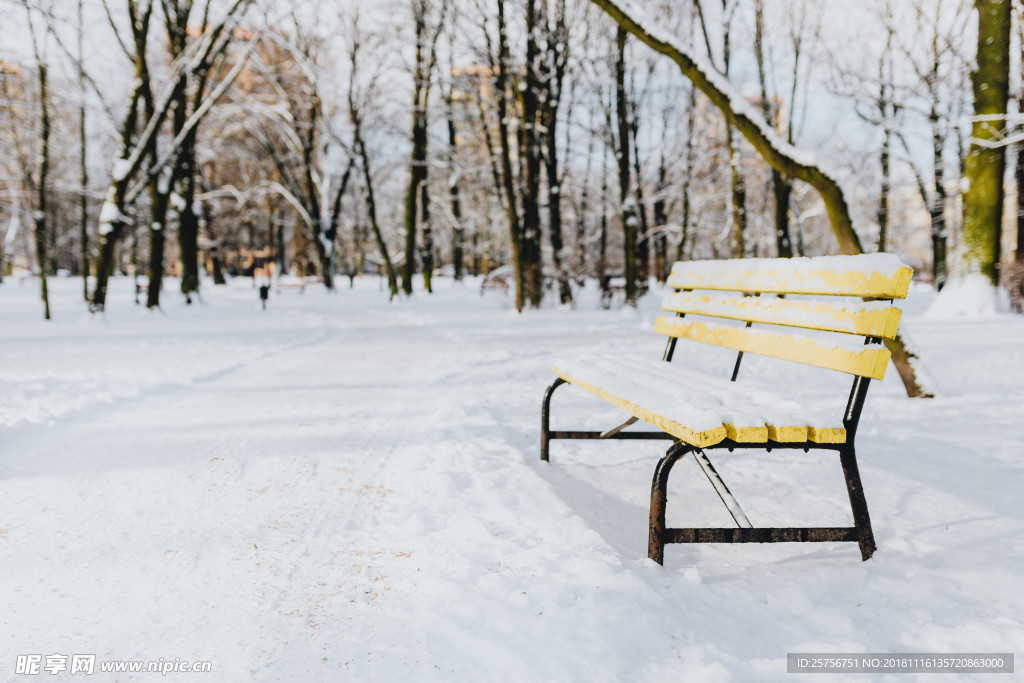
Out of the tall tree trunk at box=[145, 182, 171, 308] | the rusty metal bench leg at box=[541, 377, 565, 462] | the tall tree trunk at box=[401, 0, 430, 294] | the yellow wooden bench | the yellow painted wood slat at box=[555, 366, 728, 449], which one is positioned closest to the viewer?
the yellow painted wood slat at box=[555, 366, 728, 449]

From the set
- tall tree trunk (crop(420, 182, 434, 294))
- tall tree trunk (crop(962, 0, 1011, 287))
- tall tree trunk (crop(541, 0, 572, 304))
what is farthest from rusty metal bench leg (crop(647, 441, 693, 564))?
tall tree trunk (crop(420, 182, 434, 294))

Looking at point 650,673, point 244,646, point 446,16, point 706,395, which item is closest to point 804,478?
point 706,395

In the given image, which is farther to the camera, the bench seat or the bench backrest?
the bench backrest

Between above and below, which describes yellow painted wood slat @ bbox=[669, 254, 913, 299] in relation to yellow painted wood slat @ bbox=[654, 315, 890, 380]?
above

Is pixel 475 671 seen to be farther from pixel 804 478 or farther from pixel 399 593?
pixel 804 478

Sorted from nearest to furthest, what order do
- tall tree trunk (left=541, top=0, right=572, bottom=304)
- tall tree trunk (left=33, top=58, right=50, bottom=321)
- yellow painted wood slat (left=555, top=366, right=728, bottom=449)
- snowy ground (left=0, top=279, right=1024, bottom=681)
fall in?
snowy ground (left=0, top=279, right=1024, bottom=681), yellow painted wood slat (left=555, top=366, right=728, bottom=449), tall tree trunk (left=33, top=58, right=50, bottom=321), tall tree trunk (left=541, top=0, right=572, bottom=304)

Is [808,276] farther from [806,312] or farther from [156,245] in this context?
[156,245]

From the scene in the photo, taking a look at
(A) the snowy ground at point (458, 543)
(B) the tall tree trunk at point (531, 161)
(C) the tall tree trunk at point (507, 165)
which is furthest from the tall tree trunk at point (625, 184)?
(A) the snowy ground at point (458, 543)

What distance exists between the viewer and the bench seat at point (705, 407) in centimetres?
221

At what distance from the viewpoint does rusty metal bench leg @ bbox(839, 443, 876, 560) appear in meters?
2.41

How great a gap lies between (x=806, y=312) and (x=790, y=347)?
0.16m

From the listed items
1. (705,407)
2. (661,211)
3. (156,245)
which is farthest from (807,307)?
(661,211)

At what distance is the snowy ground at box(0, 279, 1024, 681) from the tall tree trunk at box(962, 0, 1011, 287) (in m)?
5.61

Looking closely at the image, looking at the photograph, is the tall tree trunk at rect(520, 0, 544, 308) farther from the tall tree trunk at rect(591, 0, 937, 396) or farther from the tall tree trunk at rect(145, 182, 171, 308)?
the tall tree trunk at rect(591, 0, 937, 396)
